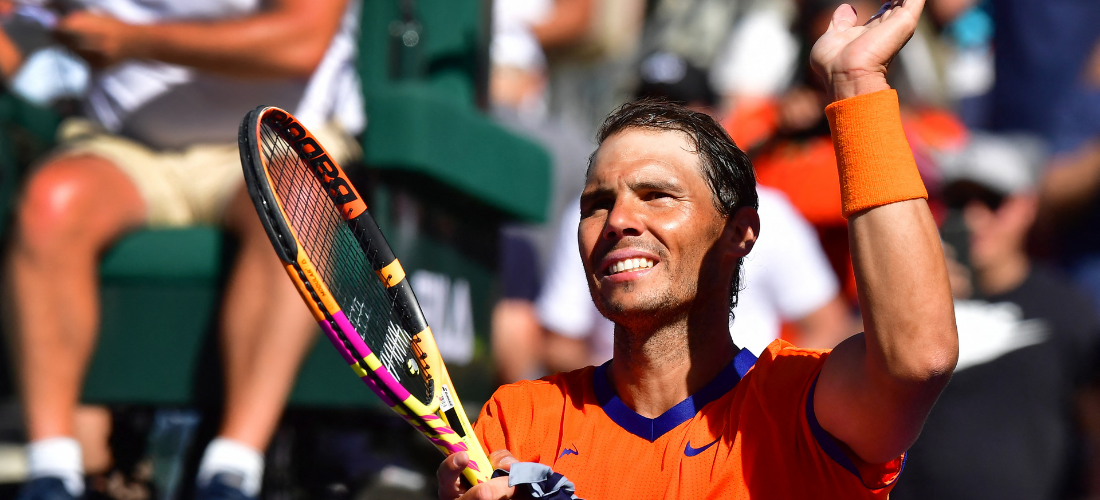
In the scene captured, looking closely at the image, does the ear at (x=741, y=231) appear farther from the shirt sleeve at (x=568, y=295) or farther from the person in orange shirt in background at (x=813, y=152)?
the shirt sleeve at (x=568, y=295)

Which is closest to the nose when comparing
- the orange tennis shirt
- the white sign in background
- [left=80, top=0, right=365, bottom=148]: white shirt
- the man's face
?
the man's face

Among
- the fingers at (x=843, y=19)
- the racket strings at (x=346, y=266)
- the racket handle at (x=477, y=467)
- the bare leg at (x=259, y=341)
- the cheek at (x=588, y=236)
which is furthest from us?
the bare leg at (x=259, y=341)

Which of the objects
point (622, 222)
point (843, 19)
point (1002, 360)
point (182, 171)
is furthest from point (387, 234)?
point (1002, 360)

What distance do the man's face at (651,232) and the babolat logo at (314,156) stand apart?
1.57 feet

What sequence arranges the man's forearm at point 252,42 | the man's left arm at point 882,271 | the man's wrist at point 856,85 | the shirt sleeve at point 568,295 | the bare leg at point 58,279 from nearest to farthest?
the man's left arm at point 882,271 < the man's wrist at point 856,85 < the bare leg at point 58,279 < the man's forearm at point 252,42 < the shirt sleeve at point 568,295

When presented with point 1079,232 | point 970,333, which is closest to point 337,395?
point 970,333

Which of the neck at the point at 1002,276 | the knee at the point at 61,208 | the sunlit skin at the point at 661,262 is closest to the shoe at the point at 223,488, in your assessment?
the knee at the point at 61,208

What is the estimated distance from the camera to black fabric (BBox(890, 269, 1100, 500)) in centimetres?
404

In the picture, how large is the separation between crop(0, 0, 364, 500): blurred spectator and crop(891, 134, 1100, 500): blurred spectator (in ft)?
7.22

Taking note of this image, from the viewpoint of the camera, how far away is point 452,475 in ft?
6.64

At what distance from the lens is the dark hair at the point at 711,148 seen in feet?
7.17

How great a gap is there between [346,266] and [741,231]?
30.0 inches

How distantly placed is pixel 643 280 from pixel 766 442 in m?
0.35

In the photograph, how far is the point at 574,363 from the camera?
471 centimetres
